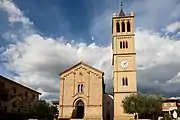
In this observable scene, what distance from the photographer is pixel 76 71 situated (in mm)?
54469

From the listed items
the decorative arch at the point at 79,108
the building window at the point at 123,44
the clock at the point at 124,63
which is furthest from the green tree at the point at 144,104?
the building window at the point at 123,44

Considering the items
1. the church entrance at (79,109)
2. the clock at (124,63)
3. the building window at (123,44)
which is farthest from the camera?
the building window at (123,44)

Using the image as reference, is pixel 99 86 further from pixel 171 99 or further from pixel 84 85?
pixel 171 99

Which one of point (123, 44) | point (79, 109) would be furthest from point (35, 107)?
point (123, 44)

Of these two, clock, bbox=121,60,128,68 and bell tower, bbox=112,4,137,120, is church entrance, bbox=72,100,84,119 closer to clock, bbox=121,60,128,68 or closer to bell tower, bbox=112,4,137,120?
bell tower, bbox=112,4,137,120

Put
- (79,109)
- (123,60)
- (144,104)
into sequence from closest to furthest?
(144,104)
(79,109)
(123,60)

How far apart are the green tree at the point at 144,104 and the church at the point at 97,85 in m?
4.96

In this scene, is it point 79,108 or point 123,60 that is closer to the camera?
point 79,108

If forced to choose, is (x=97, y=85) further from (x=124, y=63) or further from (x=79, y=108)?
(x=124, y=63)

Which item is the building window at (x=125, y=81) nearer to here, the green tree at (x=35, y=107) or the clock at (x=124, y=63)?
the clock at (x=124, y=63)

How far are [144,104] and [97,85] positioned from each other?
11.2m

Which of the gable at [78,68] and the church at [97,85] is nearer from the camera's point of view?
the church at [97,85]

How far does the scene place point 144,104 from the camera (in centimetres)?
4578

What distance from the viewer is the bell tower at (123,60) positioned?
5238 cm
